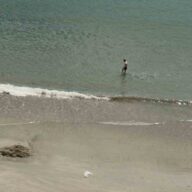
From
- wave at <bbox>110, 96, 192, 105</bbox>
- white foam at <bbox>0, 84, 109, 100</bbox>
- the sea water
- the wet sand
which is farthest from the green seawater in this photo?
the wet sand

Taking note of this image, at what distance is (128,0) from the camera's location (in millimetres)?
39750

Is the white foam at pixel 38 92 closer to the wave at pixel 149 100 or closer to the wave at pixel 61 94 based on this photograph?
the wave at pixel 61 94

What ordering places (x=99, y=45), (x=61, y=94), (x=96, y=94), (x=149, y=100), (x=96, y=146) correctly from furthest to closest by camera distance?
1. (x=99, y=45)
2. (x=96, y=94)
3. (x=149, y=100)
4. (x=61, y=94)
5. (x=96, y=146)

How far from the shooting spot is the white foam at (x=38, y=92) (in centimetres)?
2330

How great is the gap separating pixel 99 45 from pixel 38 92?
8.31 m

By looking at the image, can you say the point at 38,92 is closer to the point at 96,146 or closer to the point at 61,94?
the point at 61,94

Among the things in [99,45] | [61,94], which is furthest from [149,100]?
[99,45]

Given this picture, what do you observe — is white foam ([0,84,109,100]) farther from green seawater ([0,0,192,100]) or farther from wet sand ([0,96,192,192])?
green seawater ([0,0,192,100])

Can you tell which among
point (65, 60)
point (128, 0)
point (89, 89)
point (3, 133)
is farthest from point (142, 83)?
point (128, 0)

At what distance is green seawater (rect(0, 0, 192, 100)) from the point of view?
2620 cm

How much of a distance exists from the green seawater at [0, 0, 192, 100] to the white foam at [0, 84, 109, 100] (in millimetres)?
944

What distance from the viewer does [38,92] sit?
23812 millimetres

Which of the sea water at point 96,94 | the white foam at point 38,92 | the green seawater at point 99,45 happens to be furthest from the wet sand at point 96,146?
the green seawater at point 99,45

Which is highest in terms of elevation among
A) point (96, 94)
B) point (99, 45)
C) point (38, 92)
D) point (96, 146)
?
point (99, 45)
